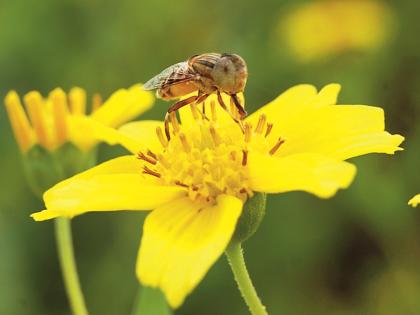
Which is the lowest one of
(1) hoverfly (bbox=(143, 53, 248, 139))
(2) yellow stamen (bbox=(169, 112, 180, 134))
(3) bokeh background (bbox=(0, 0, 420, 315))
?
(3) bokeh background (bbox=(0, 0, 420, 315))

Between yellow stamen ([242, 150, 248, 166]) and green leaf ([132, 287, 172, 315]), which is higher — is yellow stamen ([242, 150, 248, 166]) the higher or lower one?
the higher one

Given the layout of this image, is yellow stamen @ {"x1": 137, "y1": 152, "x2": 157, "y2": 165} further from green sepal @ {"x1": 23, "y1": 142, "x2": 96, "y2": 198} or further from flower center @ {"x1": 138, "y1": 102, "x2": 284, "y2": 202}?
green sepal @ {"x1": 23, "y1": 142, "x2": 96, "y2": 198}

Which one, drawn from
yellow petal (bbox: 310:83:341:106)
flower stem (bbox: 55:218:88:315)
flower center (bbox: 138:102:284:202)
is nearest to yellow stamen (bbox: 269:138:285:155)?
flower center (bbox: 138:102:284:202)

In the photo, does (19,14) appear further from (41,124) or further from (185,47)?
(41,124)

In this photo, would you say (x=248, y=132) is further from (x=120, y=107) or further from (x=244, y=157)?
(x=120, y=107)

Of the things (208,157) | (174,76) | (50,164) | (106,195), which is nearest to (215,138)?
(208,157)

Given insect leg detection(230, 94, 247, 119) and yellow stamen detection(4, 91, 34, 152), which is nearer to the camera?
insect leg detection(230, 94, 247, 119)

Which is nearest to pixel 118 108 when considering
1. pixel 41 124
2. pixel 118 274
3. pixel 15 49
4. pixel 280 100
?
pixel 41 124
